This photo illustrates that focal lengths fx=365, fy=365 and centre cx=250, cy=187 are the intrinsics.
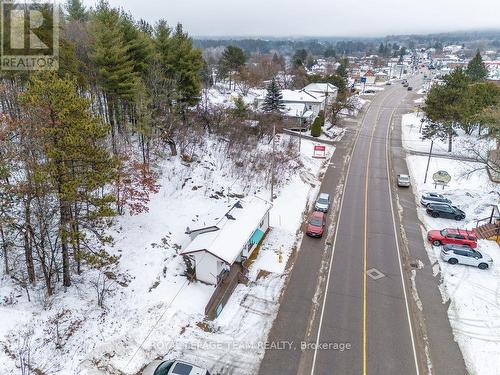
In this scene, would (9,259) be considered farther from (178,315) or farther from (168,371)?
(168,371)

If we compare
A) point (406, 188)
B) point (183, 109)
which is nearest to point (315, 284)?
point (406, 188)

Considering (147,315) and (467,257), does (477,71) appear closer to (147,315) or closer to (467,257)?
(467,257)

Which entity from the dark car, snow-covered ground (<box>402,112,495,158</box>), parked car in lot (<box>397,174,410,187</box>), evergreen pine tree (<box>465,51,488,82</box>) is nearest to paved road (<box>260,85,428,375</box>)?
the dark car

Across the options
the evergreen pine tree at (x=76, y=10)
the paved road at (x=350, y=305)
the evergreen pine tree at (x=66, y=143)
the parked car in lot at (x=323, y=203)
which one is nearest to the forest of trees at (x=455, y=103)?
the paved road at (x=350, y=305)

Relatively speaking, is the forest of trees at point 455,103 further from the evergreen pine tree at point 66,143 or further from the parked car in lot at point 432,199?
the evergreen pine tree at point 66,143

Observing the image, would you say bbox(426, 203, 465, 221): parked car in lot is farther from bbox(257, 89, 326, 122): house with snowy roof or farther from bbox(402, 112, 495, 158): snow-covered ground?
bbox(257, 89, 326, 122): house with snowy roof

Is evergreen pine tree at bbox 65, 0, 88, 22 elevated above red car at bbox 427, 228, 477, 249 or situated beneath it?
elevated above
